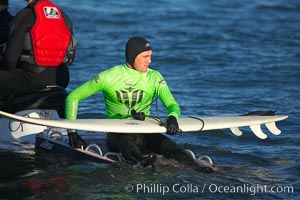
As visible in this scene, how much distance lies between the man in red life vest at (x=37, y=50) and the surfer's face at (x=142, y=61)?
1040mm

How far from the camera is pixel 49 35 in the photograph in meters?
8.71

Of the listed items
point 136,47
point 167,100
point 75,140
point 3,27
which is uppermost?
A: point 3,27

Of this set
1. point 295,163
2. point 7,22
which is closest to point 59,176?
point 7,22

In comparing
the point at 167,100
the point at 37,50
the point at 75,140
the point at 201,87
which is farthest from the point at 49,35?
the point at 201,87

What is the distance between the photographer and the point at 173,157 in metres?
8.16

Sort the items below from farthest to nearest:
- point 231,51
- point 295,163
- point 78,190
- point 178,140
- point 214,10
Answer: point 214,10 < point 231,51 < point 178,140 < point 295,163 < point 78,190

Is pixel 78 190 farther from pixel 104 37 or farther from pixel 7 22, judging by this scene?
pixel 104 37

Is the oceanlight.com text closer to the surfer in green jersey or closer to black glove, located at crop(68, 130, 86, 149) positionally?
the surfer in green jersey

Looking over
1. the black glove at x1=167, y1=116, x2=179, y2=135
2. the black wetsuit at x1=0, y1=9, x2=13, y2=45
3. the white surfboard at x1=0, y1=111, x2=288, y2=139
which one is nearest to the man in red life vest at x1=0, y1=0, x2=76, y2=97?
the black wetsuit at x1=0, y1=9, x2=13, y2=45

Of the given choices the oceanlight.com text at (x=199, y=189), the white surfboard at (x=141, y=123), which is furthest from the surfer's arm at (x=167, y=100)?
the oceanlight.com text at (x=199, y=189)

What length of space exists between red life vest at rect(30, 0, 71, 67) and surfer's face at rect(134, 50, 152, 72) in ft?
3.41

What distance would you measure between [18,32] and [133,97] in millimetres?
1434

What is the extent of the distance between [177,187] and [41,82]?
2175 mm

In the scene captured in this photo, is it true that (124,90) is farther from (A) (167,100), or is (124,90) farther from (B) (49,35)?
(B) (49,35)
